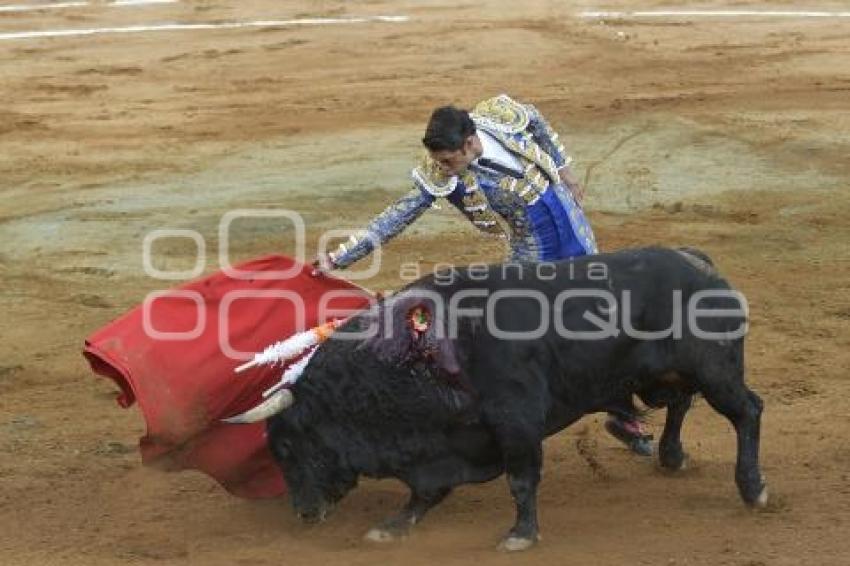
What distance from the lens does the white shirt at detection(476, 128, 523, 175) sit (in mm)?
5535

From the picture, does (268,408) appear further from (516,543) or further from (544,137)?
(544,137)

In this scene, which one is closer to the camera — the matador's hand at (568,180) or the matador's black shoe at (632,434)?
the matador's hand at (568,180)

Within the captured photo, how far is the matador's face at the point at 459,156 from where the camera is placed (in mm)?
5320

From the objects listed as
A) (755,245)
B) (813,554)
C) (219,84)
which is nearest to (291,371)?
(813,554)

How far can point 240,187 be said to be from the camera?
11.0 metres

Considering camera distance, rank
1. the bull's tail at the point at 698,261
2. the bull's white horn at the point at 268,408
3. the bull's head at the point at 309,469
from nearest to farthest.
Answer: the bull's white horn at the point at 268,408, the bull's head at the point at 309,469, the bull's tail at the point at 698,261

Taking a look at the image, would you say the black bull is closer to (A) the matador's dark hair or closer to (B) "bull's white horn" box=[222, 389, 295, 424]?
(B) "bull's white horn" box=[222, 389, 295, 424]

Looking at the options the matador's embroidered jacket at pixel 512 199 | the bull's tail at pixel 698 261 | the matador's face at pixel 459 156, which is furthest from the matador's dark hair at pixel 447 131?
the bull's tail at pixel 698 261

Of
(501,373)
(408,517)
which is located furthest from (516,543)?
(501,373)

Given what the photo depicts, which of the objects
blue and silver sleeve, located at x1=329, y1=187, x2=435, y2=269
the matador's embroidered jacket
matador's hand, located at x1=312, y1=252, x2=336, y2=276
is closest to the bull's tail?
the matador's embroidered jacket

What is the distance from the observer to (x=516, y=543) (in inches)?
202

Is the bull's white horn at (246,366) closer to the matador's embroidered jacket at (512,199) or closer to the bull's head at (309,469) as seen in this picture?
the bull's head at (309,469)

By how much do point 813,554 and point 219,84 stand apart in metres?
10.8

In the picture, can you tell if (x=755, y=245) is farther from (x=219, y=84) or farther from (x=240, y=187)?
(x=219, y=84)
